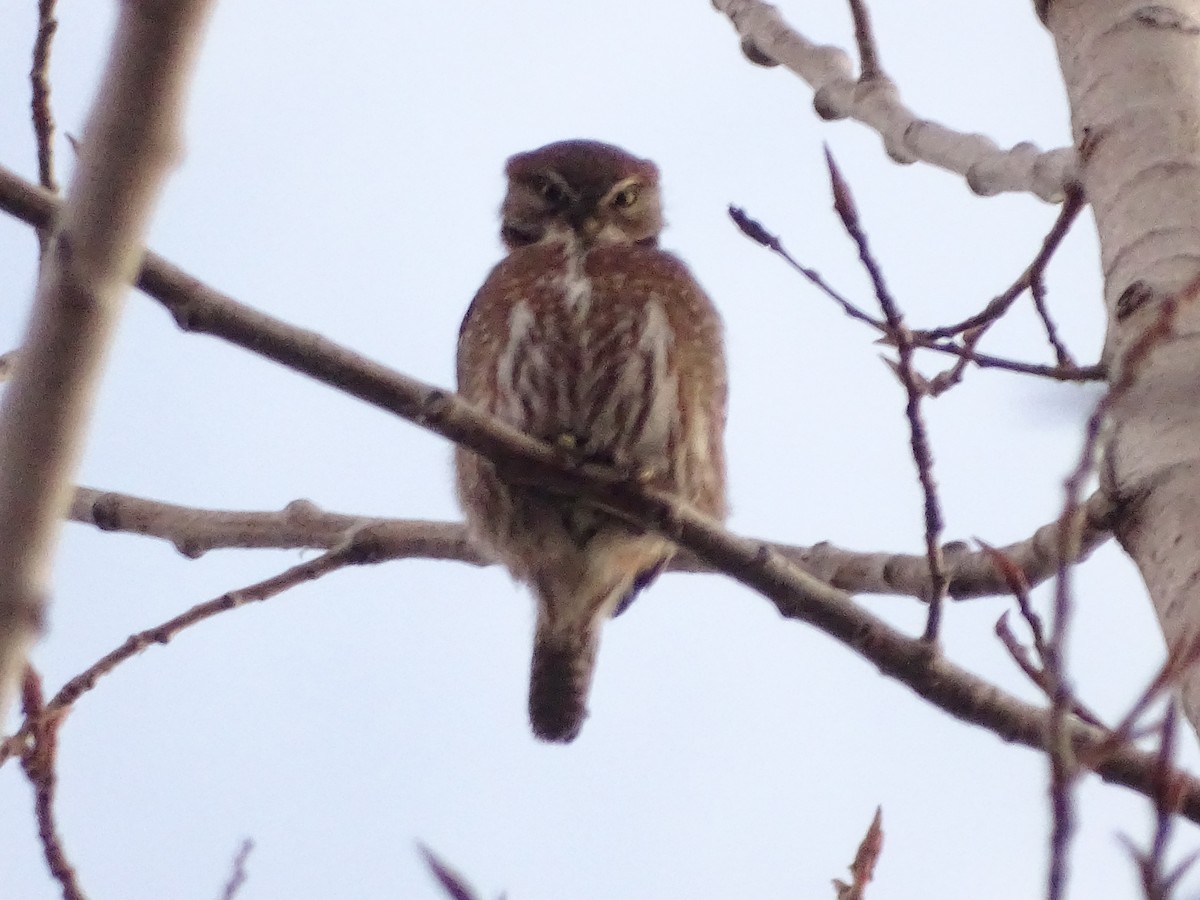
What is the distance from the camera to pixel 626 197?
4.75 meters

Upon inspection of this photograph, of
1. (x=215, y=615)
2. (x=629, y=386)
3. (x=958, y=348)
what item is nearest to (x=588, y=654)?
(x=629, y=386)

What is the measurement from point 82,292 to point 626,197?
372 cm

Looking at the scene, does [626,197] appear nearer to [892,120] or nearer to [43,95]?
[892,120]

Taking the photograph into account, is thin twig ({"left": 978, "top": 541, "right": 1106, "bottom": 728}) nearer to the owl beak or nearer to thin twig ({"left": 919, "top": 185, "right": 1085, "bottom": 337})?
thin twig ({"left": 919, "top": 185, "right": 1085, "bottom": 337})

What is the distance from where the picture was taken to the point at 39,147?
8.15 ft

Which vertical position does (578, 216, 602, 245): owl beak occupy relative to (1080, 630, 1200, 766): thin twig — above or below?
above

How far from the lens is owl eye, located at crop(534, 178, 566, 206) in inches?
185

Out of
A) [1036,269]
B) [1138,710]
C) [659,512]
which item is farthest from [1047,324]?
[1138,710]

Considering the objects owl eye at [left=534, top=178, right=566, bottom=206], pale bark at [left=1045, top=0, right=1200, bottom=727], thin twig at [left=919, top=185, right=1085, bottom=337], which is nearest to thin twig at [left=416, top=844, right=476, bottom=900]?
pale bark at [left=1045, top=0, right=1200, bottom=727]

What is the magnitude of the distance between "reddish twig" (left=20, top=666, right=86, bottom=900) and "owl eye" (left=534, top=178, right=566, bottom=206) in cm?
235

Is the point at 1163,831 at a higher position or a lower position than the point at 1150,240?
lower

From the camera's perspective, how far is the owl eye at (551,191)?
4699mm

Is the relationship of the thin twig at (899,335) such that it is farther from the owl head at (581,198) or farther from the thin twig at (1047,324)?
the owl head at (581,198)

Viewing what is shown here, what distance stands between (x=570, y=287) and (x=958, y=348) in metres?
1.67
